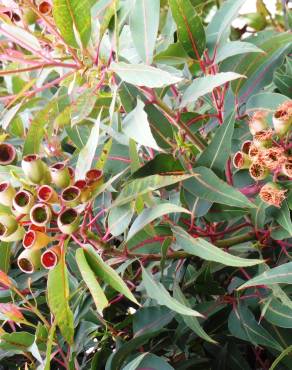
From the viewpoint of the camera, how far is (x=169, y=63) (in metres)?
0.96

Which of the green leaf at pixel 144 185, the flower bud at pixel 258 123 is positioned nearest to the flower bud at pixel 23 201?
the green leaf at pixel 144 185

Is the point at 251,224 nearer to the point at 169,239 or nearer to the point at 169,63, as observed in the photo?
the point at 169,239

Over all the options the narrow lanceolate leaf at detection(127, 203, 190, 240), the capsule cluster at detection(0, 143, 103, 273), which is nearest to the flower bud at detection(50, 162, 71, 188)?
the capsule cluster at detection(0, 143, 103, 273)

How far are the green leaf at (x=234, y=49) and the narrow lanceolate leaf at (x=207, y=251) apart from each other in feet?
0.88

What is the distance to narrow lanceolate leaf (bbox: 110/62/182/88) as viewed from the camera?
2.47 feet

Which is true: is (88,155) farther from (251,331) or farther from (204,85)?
(251,331)

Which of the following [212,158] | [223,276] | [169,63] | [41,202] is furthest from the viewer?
[223,276]

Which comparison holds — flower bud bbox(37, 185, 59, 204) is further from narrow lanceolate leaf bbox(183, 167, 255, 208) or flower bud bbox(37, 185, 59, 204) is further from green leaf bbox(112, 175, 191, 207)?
narrow lanceolate leaf bbox(183, 167, 255, 208)

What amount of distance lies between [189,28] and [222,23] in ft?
0.25

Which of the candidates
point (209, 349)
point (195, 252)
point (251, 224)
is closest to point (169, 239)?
point (195, 252)

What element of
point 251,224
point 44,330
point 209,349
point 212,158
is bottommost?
point 209,349

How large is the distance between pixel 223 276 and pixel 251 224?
195 millimetres

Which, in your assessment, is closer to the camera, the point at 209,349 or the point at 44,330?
the point at 44,330

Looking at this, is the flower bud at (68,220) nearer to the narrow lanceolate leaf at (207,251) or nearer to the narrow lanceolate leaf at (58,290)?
the narrow lanceolate leaf at (58,290)
